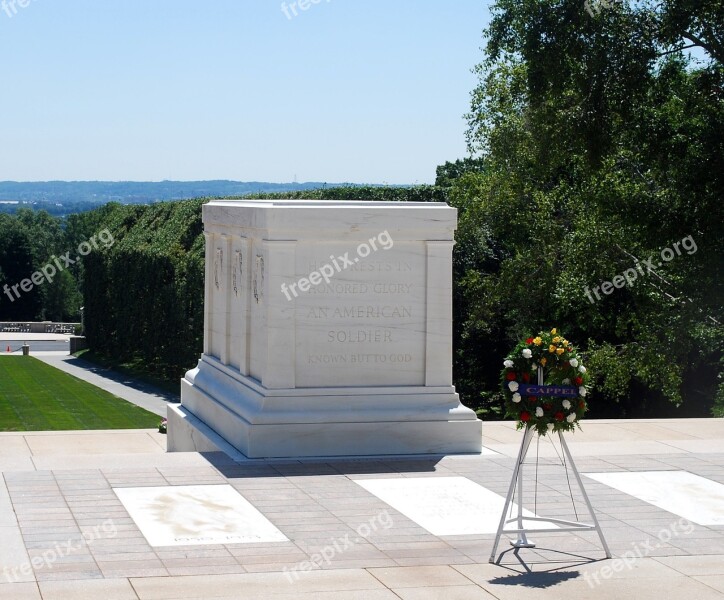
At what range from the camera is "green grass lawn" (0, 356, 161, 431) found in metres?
27.0

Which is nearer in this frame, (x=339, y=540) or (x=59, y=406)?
(x=339, y=540)

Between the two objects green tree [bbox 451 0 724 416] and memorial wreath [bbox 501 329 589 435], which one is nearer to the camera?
memorial wreath [bbox 501 329 589 435]

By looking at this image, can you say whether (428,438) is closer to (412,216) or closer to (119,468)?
(412,216)

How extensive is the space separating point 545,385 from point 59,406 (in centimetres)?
A: 2638

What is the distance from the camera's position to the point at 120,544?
7.48 m

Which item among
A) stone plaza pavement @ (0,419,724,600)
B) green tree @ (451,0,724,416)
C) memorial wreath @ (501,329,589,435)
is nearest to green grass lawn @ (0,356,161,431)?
green tree @ (451,0,724,416)

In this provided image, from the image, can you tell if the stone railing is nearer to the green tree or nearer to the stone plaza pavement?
the green tree

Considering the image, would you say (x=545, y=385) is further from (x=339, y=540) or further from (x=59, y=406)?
(x=59, y=406)

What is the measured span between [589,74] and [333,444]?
35.0 feet

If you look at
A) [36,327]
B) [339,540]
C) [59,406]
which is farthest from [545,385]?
[36,327]

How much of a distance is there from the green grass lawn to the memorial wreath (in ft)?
65.8

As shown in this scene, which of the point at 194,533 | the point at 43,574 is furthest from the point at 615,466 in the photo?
the point at 43,574

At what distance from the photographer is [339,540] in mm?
7766

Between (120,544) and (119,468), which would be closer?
(120,544)
